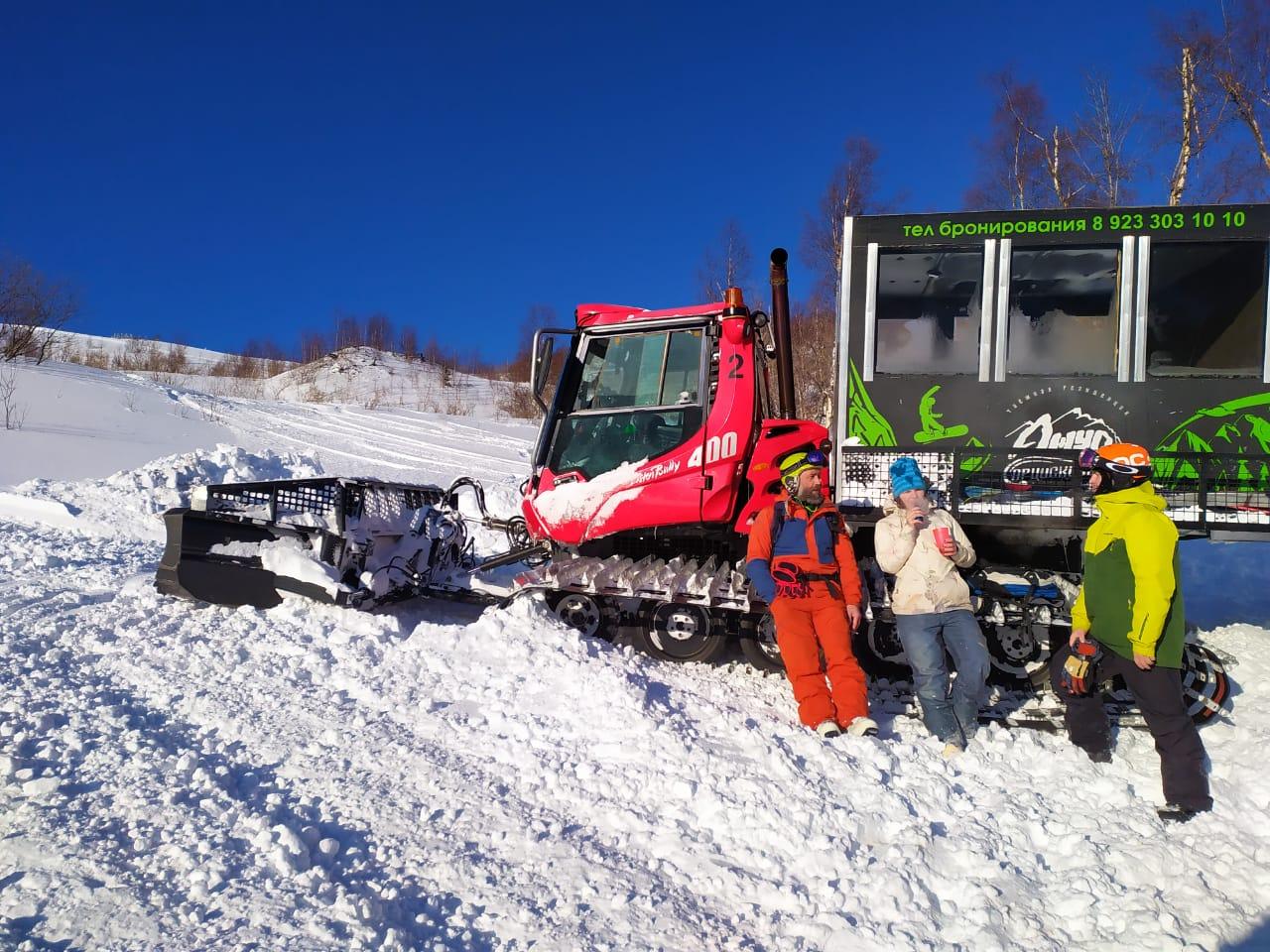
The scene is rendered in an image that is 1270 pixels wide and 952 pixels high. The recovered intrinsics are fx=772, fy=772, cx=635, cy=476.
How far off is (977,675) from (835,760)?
0.99m

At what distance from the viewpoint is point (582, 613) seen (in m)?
5.43

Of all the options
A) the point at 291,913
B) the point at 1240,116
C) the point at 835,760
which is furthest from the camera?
the point at 1240,116

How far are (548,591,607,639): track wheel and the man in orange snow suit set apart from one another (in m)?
1.36

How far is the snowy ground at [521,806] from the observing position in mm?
2525

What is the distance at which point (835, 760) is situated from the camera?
376cm

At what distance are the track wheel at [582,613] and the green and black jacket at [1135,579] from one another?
2.96 meters

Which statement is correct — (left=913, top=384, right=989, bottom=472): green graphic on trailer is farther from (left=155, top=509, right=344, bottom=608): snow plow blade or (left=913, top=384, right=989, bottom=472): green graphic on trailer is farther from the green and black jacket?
(left=155, top=509, right=344, bottom=608): snow plow blade

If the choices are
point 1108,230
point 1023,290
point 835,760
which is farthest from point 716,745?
point 1108,230

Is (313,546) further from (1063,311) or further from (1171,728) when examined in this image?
(1063,311)

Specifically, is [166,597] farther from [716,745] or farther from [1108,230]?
[1108,230]

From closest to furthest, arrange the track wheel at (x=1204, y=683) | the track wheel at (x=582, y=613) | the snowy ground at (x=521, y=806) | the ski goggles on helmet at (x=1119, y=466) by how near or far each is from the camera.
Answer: the snowy ground at (x=521, y=806)
the ski goggles on helmet at (x=1119, y=466)
the track wheel at (x=1204, y=683)
the track wheel at (x=582, y=613)

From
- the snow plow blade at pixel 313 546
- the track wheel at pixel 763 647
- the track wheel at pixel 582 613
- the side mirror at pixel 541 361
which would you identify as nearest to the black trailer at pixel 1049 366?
the track wheel at pixel 763 647

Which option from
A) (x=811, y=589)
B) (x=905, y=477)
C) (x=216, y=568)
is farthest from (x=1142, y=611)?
(x=216, y=568)

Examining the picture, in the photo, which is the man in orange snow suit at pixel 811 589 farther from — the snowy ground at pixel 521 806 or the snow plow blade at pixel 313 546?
the snow plow blade at pixel 313 546
